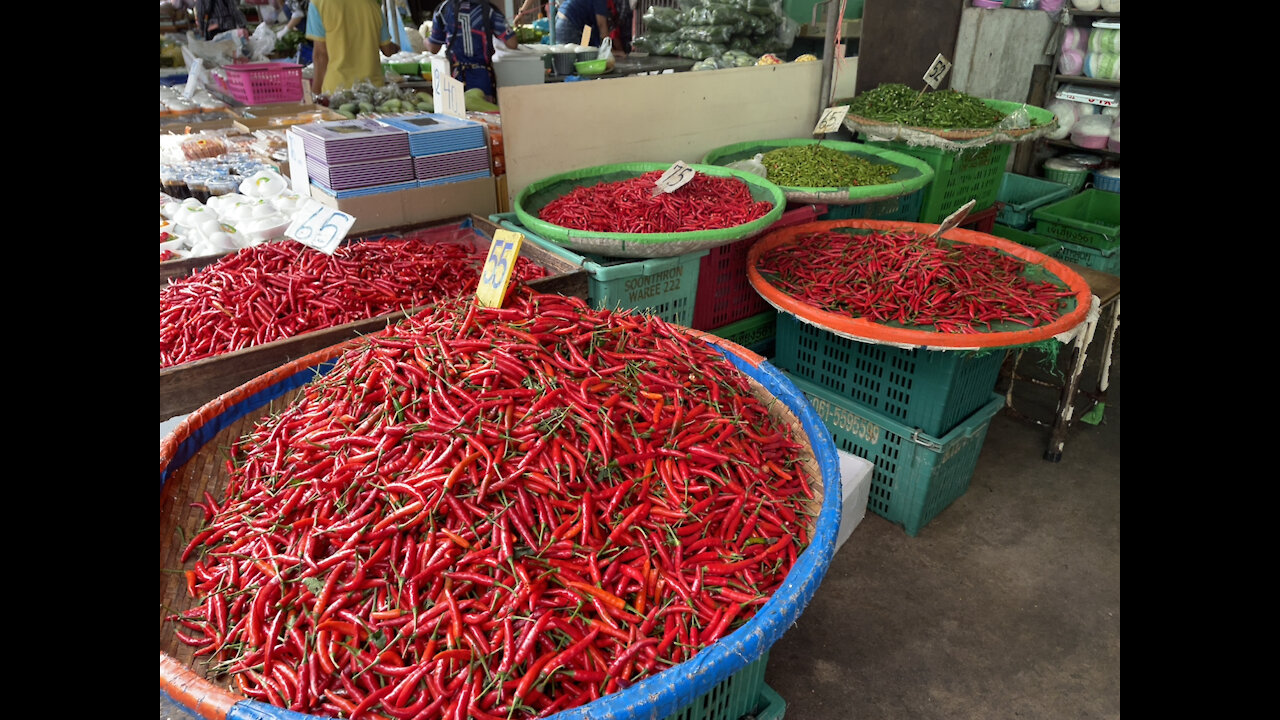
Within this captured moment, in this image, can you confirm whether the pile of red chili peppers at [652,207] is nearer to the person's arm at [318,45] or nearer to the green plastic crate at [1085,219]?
the green plastic crate at [1085,219]

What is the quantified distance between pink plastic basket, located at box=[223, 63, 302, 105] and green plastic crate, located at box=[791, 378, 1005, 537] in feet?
17.4

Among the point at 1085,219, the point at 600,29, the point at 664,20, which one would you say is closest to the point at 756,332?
the point at 1085,219

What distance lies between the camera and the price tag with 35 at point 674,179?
343cm

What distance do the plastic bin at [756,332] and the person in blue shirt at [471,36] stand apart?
381 cm

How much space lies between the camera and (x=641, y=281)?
3.00 meters

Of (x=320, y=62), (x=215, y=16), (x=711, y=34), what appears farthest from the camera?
(x=215, y=16)

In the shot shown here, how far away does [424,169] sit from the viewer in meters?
3.36

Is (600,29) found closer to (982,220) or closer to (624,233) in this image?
(982,220)

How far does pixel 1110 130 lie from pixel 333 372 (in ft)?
24.2

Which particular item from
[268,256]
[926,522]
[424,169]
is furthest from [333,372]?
[926,522]

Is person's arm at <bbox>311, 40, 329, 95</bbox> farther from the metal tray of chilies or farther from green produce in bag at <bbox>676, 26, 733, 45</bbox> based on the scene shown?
the metal tray of chilies

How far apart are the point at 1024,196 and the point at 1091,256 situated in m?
1.18

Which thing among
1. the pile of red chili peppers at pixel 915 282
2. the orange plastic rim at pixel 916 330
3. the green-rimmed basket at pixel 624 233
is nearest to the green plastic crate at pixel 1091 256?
the orange plastic rim at pixel 916 330

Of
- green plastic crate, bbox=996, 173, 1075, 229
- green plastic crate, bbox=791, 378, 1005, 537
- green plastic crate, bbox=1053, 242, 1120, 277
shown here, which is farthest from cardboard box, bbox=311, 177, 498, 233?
green plastic crate, bbox=1053, 242, 1120, 277
